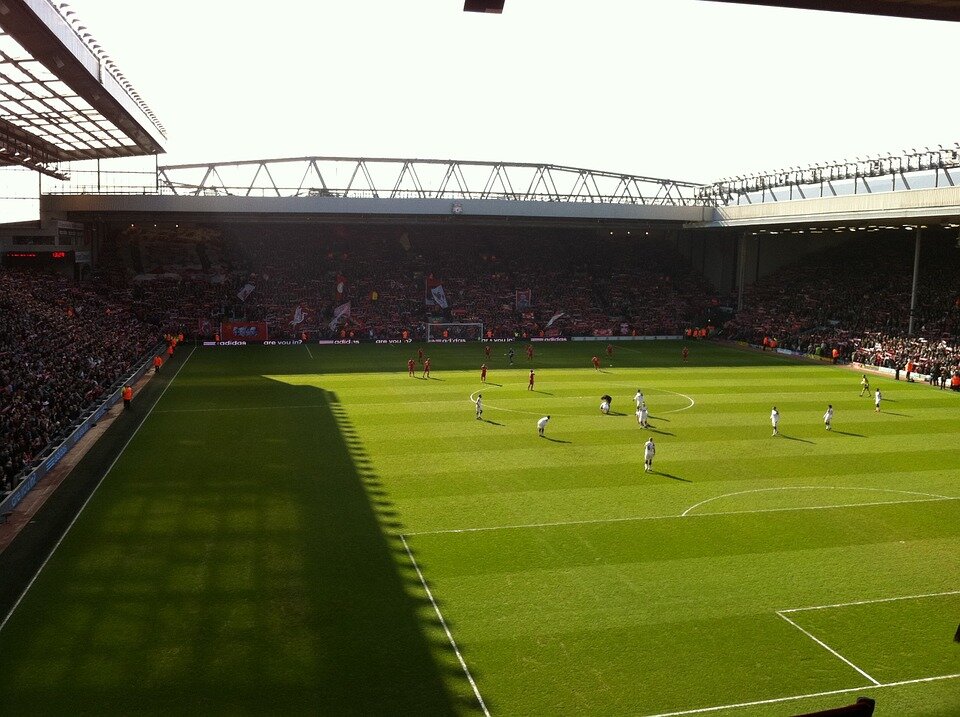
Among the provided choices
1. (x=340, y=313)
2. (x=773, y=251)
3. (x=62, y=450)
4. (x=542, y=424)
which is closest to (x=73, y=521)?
(x=62, y=450)

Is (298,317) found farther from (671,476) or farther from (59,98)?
(671,476)

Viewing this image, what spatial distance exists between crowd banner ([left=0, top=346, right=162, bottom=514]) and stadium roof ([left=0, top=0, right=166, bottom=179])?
38.0 feet

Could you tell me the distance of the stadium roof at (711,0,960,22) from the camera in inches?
287

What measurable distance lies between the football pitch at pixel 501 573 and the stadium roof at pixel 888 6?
30.3ft

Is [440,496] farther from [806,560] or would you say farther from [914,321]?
[914,321]

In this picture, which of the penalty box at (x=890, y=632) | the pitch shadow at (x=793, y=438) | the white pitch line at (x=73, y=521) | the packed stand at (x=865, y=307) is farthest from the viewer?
the packed stand at (x=865, y=307)

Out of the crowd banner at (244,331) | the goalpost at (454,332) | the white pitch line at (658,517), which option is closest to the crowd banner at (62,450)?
the white pitch line at (658,517)

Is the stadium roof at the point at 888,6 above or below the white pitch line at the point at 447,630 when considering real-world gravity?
above

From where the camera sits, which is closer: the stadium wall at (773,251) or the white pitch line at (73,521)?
the white pitch line at (73,521)

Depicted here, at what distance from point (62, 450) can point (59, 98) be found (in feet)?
47.5

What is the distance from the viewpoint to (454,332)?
6612 centimetres

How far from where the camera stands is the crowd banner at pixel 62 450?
2056 cm

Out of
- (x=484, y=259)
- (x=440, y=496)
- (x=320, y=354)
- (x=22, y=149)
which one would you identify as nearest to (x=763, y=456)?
(x=440, y=496)

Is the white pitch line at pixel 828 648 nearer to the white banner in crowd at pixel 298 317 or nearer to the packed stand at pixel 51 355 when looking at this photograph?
the packed stand at pixel 51 355
